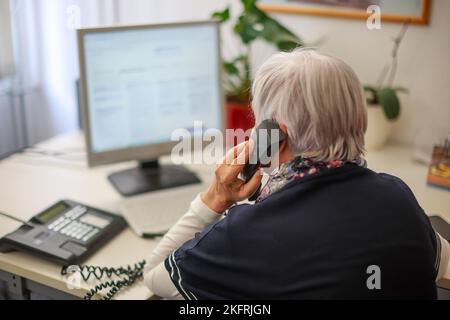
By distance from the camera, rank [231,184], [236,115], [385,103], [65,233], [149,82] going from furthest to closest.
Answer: [236,115], [385,103], [149,82], [65,233], [231,184]

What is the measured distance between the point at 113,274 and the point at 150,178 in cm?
51

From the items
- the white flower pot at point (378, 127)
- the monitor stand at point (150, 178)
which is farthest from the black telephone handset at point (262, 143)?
the white flower pot at point (378, 127)

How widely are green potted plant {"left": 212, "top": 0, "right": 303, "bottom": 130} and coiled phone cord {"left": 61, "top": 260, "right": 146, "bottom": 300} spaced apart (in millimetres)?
737

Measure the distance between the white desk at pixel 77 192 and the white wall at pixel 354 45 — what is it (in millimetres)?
156

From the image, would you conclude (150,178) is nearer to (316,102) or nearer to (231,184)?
(231,184)

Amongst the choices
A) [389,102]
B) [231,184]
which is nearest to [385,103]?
[389,102]

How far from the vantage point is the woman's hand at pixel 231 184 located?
1.20 m

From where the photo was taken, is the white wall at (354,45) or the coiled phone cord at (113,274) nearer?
the coiled phone cord at (113,274)

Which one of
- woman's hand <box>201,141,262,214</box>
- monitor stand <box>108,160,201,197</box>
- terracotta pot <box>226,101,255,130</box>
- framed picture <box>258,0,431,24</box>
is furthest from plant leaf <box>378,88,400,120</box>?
woman's hand <box>201,141,262,214</box>

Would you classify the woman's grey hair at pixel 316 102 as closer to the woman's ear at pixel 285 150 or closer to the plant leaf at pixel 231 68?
the woman's ear at pixel 285 150

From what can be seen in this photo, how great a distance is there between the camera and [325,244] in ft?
3.13

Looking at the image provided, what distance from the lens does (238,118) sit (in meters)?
2.02

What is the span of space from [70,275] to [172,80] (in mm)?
650

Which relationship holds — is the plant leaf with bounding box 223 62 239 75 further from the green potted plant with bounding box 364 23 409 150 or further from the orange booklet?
the orange booklet
